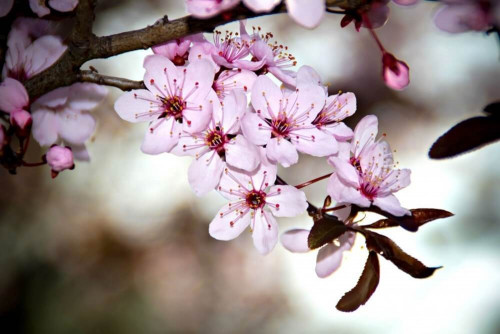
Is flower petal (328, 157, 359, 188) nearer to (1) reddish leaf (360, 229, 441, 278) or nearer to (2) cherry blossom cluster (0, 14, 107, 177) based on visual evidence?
(1) reddish leaf (360, 229, 441, 278)

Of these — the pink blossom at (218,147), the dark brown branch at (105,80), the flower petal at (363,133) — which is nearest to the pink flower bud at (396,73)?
the flower petal at (363,133)

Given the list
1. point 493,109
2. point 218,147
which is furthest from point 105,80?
point 493,109

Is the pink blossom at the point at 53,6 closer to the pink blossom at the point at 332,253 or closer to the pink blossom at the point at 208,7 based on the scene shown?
the pink blossom at the point at 208,7

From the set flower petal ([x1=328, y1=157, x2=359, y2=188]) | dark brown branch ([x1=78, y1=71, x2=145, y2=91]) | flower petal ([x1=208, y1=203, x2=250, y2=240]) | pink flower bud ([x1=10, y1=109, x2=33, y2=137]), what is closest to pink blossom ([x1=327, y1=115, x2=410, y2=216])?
flower petal ([x1=328, y1=157, x2=359, y2=188])

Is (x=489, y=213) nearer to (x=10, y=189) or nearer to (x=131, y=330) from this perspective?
(x=131, y=330)

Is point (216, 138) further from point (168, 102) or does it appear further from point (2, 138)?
point (2, 138)

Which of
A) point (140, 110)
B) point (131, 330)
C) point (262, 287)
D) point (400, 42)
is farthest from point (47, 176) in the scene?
point (140, 110)
